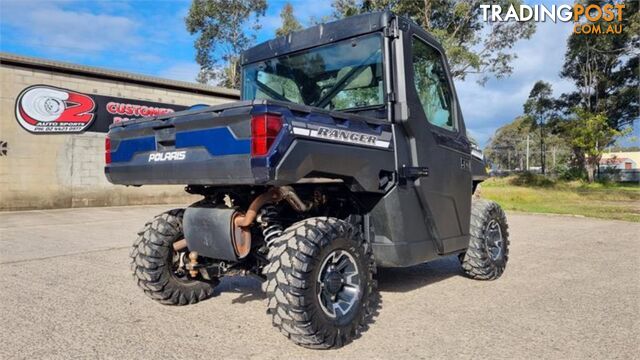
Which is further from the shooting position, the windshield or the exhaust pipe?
the windshield

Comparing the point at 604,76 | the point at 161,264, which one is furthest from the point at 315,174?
the point at 604,76

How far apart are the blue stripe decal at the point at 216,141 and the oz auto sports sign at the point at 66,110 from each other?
434 inches

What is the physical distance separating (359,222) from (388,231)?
0.27 metres

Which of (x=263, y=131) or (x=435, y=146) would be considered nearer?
(x=263, y=131)

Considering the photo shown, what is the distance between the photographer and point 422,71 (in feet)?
15.0

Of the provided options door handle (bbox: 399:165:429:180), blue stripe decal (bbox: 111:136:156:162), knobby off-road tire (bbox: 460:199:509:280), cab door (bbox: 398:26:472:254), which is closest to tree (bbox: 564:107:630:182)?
knobby off-road tire (bbox: 460:199:509:280)

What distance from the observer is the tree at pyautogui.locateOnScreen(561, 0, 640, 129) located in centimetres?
3134

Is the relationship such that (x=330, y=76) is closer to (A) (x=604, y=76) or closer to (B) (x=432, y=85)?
(B) (x=432, y=85)

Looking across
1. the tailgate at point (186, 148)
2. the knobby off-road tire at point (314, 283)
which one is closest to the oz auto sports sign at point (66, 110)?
the tailgate at point (186, 148)

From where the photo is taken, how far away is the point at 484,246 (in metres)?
5.52

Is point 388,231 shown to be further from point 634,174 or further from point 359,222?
point 634,174

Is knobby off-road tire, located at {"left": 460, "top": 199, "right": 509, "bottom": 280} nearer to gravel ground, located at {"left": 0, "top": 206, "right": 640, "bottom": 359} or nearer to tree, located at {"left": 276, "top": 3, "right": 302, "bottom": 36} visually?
gravel ground, located at {"left": 0, "top": 206, "right": 640, "bottom": 359}

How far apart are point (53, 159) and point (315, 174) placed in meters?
13.9

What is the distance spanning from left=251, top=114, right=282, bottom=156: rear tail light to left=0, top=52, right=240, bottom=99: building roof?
45.2 feet
